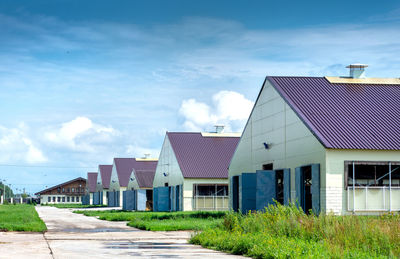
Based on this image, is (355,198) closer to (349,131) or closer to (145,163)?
(349,131)

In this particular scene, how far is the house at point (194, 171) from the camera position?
161ft

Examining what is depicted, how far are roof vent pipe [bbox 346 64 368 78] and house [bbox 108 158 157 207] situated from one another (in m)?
48.9

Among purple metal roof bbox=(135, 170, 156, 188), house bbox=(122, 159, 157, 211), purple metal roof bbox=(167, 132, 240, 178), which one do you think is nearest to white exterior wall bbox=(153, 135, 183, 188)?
purple metal roof bbox=(167, 132, 240, 178)

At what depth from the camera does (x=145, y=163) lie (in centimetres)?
8250

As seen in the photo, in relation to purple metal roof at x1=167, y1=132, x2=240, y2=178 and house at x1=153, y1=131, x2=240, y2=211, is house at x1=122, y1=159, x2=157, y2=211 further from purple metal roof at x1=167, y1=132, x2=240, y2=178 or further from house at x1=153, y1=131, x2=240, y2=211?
purple metal roof at x1=167, y1=132, x2=240, y2=178

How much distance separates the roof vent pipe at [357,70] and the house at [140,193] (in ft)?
95.2

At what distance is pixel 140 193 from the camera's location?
5884 cm

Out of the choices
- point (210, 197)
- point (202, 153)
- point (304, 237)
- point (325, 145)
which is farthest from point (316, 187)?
point (202, 153)

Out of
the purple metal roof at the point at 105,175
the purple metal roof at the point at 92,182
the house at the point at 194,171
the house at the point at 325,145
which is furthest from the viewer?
the purple metal roof at the point at 92,182

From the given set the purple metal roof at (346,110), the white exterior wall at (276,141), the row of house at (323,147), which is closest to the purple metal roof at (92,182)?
the row of house at (323,147)

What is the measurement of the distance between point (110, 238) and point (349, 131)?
11784 millimetres

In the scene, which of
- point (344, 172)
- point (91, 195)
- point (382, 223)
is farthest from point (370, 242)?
point (91, 195)

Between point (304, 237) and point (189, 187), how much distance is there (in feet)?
109

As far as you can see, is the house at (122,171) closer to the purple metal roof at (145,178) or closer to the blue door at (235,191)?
the purple metal roof at (145,178)
